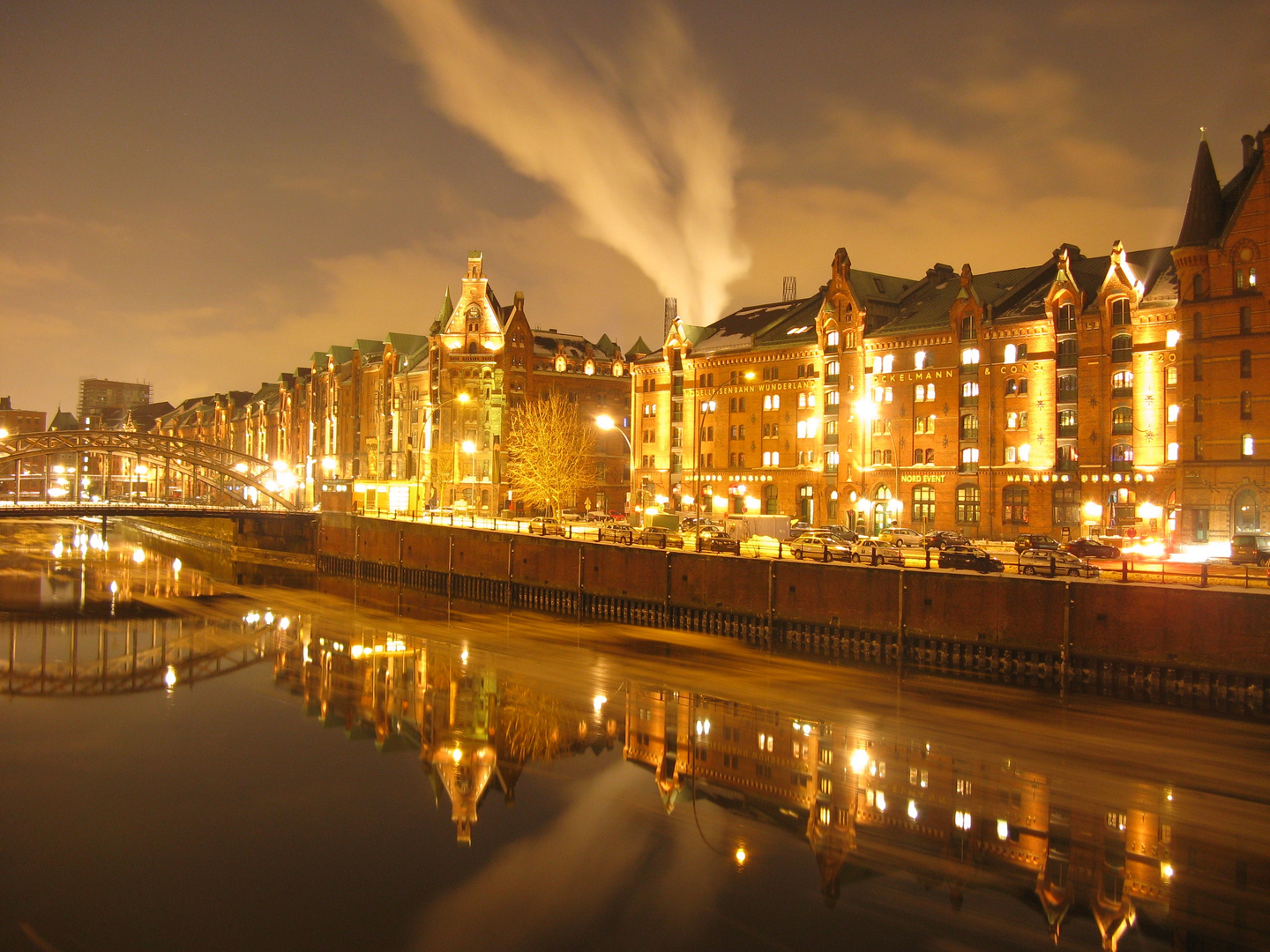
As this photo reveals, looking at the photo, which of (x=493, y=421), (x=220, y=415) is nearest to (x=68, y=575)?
(x=493, y=421)

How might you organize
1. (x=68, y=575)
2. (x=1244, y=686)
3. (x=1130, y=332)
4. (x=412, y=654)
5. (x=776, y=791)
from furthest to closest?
(x=68, y=575)
(x=1130, y=332)
(x=412, y=654)
(x=1244, y=686)
(x=776, y=791)

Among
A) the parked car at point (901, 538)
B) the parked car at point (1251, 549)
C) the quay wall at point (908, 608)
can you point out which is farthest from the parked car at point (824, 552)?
the parked car at point (1251, 549)

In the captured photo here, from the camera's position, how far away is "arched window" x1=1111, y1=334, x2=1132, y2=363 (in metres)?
60.5

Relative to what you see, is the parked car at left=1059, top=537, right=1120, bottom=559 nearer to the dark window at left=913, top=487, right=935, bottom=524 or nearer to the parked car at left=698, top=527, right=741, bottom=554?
the parked car at left=698, top=527, right=741, bottom=554

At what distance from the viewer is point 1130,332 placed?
6022cm

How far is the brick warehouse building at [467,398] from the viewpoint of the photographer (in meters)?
101

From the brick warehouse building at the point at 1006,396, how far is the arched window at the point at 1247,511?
0.28 ft

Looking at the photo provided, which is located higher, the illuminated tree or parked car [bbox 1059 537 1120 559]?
the illuminated tree

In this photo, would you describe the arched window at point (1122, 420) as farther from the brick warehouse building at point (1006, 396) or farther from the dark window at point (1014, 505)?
the dark window at point (1014, 505)

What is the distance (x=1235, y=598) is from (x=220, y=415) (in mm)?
189521

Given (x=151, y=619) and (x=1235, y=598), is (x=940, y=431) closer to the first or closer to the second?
(x=1235, y=598)

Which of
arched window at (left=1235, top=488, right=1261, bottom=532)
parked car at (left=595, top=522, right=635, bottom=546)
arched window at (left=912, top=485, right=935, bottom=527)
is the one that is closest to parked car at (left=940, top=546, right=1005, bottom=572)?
parked car at (left=595, top=522, right=635, bottom=546)

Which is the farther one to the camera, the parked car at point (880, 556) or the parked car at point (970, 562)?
the parked car at point (880, 556)

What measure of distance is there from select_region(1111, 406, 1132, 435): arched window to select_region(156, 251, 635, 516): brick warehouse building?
51.1m
